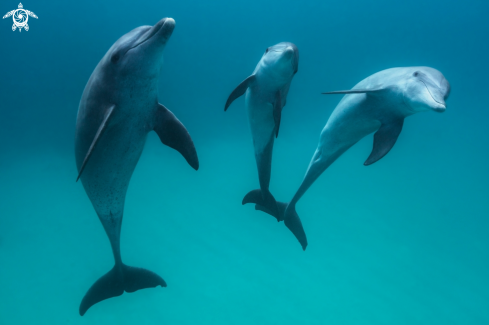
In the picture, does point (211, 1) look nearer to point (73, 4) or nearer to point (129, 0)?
point (129, 0)

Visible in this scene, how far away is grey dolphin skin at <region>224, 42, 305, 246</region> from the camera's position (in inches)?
197

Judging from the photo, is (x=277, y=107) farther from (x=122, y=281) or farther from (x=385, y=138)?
(x=122, y=281)

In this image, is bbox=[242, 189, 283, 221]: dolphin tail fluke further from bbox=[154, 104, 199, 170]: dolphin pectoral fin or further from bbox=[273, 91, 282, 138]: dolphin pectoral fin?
bbox=[154, 104, 199, 170]: dolphin pectoral fin

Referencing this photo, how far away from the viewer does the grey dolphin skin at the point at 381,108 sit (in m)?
4.36

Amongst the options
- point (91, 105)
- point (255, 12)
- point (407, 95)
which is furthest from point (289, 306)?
point (255, 12)

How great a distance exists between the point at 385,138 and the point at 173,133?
3480 millimetres

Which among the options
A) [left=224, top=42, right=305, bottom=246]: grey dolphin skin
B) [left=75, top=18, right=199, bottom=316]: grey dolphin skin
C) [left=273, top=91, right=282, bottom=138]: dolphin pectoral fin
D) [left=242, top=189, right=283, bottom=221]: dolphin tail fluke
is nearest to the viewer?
[left=75, top=18, right=199, bottom=316]: grey dolphin skin

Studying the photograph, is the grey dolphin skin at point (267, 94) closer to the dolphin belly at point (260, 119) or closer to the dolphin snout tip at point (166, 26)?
the dolphin belly at point (260, 119)

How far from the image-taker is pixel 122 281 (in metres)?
6.08

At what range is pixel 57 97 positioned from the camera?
14852 mm

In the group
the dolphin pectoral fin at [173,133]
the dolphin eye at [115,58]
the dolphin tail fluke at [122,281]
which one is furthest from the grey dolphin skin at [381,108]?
the dolphin tail fluke at [122,281]

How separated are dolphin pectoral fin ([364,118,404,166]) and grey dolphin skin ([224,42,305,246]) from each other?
168 centimetres

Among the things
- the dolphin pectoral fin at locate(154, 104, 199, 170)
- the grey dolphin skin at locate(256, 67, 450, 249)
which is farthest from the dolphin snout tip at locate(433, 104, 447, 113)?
the dolphin pectoral fin at locate(154, 104, 199, 170)

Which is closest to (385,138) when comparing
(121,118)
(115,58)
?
(121,118)
